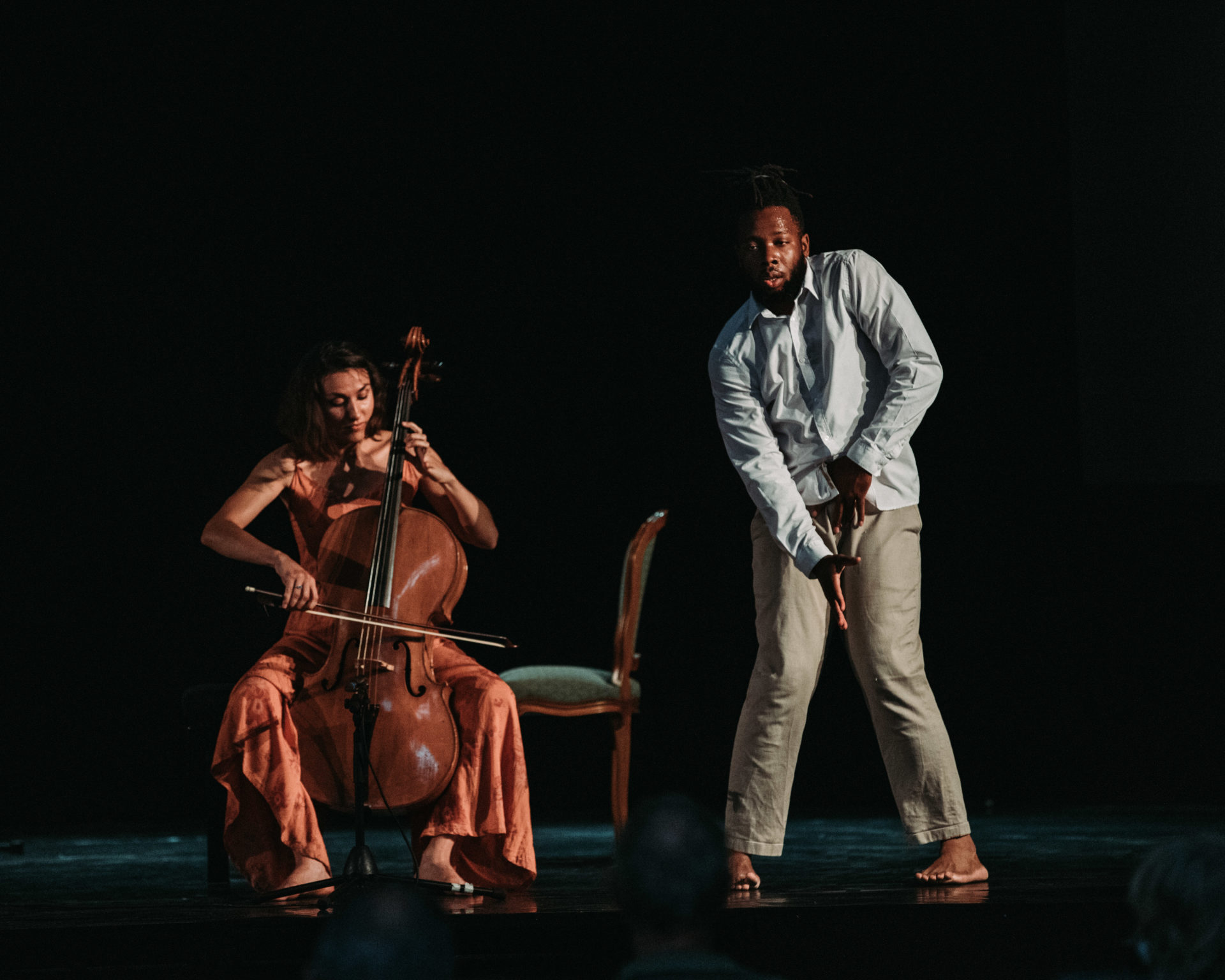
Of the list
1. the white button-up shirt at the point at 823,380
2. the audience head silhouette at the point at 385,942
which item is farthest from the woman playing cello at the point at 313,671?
the audience head silhouette at the point at 385,942

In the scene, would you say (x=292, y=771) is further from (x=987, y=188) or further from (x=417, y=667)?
(x=987, y=188)

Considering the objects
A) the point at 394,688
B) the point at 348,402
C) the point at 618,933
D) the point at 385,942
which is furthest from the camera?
the point at 348,402

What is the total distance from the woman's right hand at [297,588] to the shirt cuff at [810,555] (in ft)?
2.82

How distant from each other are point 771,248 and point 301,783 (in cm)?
129

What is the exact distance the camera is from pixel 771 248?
270 centimetres

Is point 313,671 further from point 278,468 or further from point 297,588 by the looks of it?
point 278,468

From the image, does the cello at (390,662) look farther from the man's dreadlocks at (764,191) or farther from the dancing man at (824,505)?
the man's dreadlocks at (764,191)

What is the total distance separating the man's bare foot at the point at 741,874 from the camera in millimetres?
2596

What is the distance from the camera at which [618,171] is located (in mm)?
4496

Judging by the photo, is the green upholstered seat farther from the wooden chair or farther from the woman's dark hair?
the woman's dark hair

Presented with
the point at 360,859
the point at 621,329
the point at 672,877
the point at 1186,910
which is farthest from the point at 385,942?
the point at 621,329

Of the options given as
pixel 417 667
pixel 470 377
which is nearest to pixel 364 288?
pixel 470 377

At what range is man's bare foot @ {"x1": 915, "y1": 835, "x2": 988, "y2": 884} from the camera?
8.53 feet

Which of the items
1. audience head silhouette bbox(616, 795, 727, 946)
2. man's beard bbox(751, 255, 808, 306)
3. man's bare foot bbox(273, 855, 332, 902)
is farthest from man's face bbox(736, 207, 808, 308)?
audience head silhouette bbox(616, 795, 727, 946)
